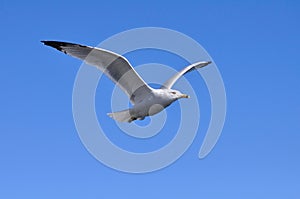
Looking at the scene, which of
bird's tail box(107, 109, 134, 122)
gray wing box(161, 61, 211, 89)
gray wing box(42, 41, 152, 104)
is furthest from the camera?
gray wing box(161, 61, 211, 89)

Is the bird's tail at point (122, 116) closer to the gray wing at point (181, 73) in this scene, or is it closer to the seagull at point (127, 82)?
the seagull at point (127, 82)

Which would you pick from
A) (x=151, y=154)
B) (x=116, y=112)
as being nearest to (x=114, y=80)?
(x=116, y=112)

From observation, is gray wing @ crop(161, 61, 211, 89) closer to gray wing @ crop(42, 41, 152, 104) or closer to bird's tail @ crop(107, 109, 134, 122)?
gray wing @ crop(42, 41, 152, 104)

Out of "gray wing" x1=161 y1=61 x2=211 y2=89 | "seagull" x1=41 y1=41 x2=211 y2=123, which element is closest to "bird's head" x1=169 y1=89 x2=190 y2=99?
"seagull" x1=41 y1=41 x2=211 y2=123

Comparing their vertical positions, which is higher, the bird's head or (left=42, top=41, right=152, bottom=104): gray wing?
(left=42, top=41, right=152, bottom=104): gray wing

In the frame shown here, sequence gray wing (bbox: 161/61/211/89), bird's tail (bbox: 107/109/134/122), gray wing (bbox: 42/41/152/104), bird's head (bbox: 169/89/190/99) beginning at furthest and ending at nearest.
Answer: gray wing (bbox: 161/61/211/89) → bird's tail (bbox: 107/109/134/122) → bird's head (bbox: 169/89/190/99) → gray wing (bbox: 42/41/152/104)

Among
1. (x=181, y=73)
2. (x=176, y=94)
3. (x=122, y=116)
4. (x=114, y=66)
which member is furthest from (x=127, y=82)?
(x=181, y=73)

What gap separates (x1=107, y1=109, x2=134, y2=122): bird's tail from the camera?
73.7 ft

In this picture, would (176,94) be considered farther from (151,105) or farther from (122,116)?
(122,116)

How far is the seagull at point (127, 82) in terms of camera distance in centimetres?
2184

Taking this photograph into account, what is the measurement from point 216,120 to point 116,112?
2.87 meters

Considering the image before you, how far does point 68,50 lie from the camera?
21.8 metres

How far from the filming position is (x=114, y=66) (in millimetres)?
22234

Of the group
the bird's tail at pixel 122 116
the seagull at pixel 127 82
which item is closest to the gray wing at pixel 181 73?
the seagull at pixel 127 82
